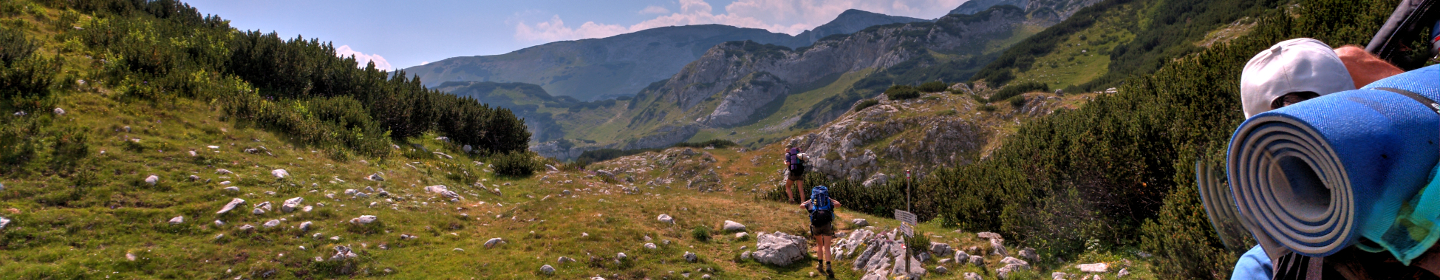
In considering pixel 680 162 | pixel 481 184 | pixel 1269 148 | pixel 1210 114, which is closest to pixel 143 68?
pixel 481 184

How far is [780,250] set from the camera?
11.7 m

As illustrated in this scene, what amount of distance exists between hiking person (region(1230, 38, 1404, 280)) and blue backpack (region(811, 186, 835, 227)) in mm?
8252

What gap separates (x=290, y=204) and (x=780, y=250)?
35.1ft

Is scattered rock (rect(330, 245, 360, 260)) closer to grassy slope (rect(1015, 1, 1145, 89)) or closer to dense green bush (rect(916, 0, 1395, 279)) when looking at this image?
dense green bush (rect(916, 0, 1395, 279))

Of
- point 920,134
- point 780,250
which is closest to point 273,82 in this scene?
point 780,250

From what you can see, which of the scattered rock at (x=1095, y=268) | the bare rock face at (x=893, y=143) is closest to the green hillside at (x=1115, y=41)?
the bare rock face at (x=893, y=143)

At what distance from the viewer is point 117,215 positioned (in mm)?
9195

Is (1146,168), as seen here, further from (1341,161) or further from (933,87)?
(933,87)

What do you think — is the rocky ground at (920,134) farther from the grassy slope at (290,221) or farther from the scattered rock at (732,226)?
the grassy slope at (290,221)

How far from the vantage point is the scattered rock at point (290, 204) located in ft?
35.9

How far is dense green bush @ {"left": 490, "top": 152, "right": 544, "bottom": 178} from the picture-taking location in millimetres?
20661

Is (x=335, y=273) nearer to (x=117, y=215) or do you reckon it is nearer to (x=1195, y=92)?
(x=117, y=215)

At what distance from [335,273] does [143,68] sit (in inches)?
562

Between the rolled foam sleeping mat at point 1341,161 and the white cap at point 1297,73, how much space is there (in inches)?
11.3
